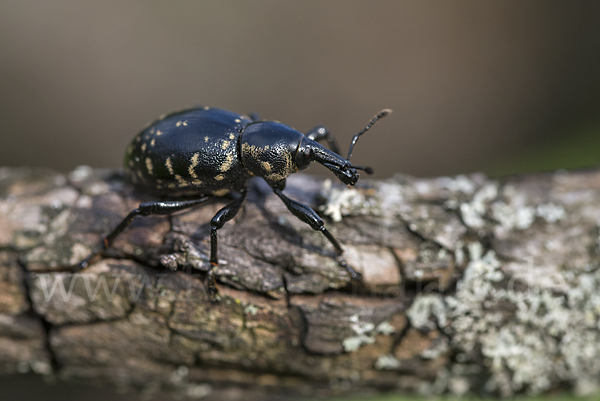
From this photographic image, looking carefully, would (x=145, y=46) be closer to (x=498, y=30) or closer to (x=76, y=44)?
(x=76, y=44)

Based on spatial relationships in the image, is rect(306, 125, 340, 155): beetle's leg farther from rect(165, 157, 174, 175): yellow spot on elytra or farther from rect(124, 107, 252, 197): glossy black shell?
rect(165, 157, 174, 175): yellow spot on elytra

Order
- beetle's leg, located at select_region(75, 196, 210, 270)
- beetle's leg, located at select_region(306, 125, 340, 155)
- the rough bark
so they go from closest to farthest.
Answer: the rough bark → beetle's leg, located at select_region(75, 196, 210, 270) → beetle's leg, located at select_region(306, 125, 340, 155)

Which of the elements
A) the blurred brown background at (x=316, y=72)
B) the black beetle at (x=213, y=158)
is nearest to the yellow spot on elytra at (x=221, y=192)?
the black beetle at (x=213, y=158)

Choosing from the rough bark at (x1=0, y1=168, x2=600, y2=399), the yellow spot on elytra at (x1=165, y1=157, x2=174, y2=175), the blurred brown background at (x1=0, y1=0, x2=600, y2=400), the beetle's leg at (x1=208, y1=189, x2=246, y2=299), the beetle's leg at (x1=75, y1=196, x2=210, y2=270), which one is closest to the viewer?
the beetle's leg at (x1=208, y1=189, x2=246, y2=299)

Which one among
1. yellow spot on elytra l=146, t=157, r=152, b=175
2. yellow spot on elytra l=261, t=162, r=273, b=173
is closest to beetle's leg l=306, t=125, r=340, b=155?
yellow spot on elytra l=261, t=162, r=273, b=173

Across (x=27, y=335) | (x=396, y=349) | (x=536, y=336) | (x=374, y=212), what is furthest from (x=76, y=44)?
(x=536, y=336)

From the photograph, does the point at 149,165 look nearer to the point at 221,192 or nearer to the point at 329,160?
the point at 221,192

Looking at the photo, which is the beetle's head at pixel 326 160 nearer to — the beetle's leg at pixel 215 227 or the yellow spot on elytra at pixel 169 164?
the beetle's leg at pixel 215 227

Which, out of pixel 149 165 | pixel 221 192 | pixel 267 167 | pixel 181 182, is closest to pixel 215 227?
pixel 221 192
